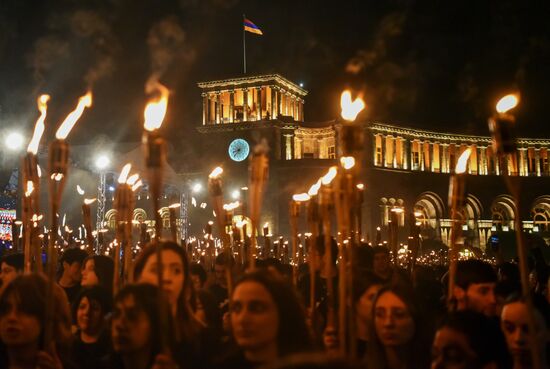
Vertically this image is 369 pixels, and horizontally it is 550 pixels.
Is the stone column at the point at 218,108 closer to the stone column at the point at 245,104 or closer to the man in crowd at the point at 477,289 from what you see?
the stone column at the point at 245,104

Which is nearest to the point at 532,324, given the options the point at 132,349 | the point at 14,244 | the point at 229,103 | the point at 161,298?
the point at 161,298

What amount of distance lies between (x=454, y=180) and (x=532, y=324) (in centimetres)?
235

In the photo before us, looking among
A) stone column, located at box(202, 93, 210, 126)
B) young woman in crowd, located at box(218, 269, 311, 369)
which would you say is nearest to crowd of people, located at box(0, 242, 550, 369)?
young woman in crowd, located at box(218, 269, 311, 369)

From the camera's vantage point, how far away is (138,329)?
13.5ft

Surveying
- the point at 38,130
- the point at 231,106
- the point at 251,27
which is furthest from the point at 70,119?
the point at 231,106

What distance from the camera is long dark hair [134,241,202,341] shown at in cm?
480

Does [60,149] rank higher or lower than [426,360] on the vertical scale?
higher

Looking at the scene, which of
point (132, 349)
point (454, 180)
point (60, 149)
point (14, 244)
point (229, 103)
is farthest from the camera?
point (229, 103)

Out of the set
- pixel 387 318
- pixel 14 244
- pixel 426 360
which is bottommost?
pixel 426 360

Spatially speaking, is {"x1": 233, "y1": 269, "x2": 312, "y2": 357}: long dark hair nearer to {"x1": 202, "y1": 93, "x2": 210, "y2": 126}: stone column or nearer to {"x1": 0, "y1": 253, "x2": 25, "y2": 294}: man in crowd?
{"x1": 0, "y1": 253, "x2": 25, "y2": 294}: man in crowd

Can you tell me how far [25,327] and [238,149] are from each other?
188 feet

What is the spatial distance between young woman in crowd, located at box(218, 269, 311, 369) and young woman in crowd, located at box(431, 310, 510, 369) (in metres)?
0.87

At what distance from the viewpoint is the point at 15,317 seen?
14.5 feet

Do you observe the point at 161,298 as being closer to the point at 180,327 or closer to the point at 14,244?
the point at 180,327
